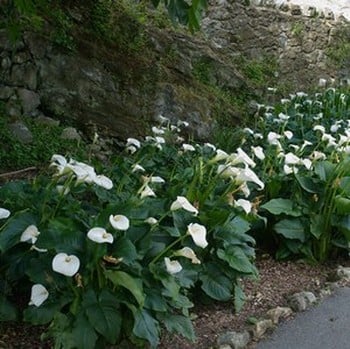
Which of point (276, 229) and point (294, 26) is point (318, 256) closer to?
point (276, 229)

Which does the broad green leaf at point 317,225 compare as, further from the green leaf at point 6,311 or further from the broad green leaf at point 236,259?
the green leaf at point 6,311

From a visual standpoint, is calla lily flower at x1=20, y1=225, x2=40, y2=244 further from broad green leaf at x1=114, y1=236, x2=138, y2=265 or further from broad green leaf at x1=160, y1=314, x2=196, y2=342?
broad green leaf at x1=160, y1=314, x2=196, y2=342

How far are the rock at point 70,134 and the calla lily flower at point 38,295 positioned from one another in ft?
9.66

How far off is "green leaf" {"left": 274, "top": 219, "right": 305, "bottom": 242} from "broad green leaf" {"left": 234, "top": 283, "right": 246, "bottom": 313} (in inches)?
27.1

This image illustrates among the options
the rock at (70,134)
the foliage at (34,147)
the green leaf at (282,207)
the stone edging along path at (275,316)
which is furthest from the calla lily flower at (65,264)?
the rock at (70,134)

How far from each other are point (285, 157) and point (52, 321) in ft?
6.83

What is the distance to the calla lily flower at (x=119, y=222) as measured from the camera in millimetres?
2295

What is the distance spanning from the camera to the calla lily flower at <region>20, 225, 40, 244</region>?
93.6 inches

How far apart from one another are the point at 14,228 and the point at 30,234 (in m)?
0.14

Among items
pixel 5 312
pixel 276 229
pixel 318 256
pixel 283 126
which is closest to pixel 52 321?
pixel 5 312

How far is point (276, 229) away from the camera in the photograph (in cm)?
366

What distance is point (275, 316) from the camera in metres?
3.02

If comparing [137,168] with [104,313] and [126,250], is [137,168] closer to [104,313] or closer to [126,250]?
[126,250]

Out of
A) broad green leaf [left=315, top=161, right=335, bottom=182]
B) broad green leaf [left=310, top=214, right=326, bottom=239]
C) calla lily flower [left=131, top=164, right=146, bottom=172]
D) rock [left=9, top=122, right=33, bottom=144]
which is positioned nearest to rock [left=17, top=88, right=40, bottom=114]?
rock [left=9, top=122, right=33, bottom=144]
